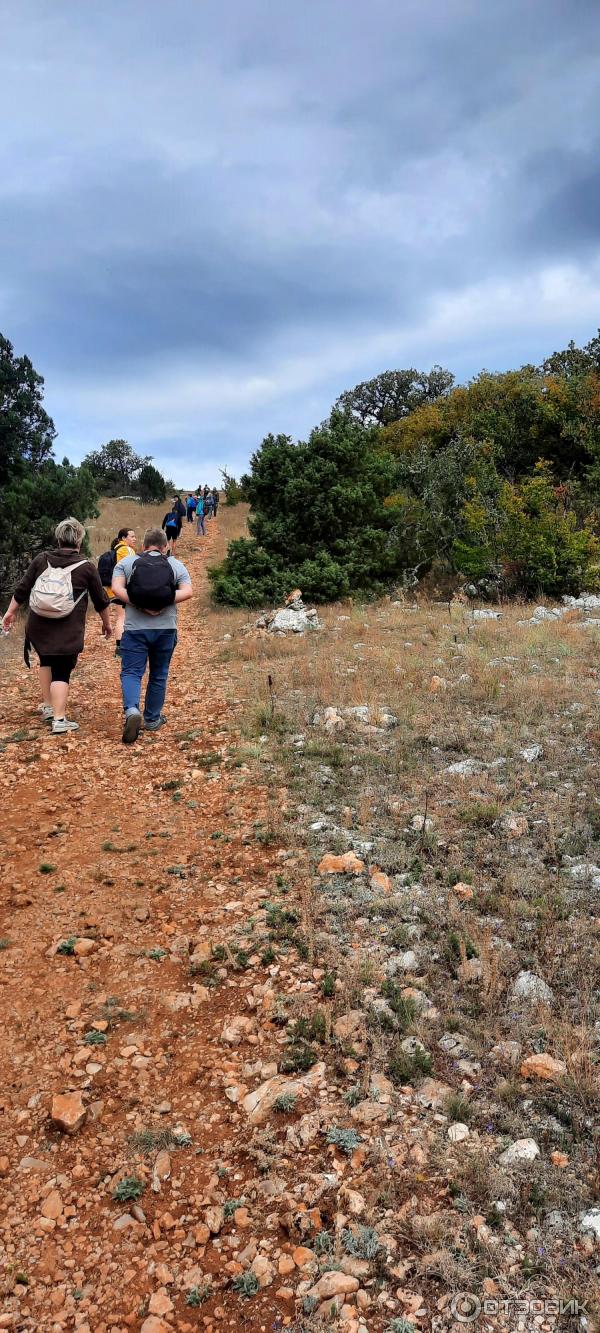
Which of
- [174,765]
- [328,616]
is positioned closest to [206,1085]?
[174,765]

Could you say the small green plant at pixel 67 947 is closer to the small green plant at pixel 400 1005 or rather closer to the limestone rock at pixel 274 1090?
the limestone rock at pixel 274 1090

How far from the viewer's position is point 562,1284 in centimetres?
195

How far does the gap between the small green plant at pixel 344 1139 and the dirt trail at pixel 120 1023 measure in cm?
32

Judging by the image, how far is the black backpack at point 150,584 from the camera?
617cm

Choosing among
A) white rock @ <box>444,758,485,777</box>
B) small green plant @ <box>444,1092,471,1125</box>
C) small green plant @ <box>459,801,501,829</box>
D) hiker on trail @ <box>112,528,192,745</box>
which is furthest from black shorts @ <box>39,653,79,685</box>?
small green plant @ <box>444,1092,471,1125</box>

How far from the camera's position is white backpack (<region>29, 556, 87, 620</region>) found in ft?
20.0

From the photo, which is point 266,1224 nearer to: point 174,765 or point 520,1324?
point 520,1324

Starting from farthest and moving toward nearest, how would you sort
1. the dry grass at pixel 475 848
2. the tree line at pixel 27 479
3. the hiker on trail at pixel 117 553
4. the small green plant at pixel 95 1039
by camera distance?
1. the tree line at pixel 27 479
2. the hiker on trail at pixel 117 553
3. the small green plant at pixel 95 1039
4. the dry grass at pixel 475 848

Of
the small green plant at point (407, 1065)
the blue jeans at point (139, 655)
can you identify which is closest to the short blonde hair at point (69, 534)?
the blue jeans at point (139, 655)

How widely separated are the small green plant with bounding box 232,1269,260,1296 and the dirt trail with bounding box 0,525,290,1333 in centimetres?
2

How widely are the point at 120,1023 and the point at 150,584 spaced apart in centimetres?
384

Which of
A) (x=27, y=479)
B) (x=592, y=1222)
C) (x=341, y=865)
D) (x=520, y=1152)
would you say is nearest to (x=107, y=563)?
(x=27, y=479)

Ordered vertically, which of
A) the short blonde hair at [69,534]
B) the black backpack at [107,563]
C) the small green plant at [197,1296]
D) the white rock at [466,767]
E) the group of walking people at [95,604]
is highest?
the short blonde hair at [69,534]

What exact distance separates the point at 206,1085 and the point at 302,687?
18.3 ft
